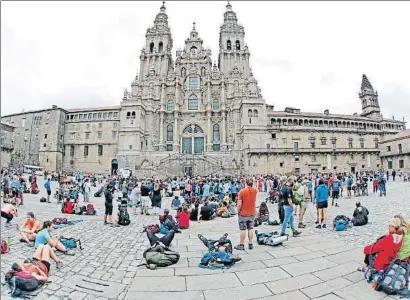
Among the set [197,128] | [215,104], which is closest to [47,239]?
[197,128]

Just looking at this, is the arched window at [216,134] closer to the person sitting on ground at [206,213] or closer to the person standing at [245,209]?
the person sitting on ground at [206,213]

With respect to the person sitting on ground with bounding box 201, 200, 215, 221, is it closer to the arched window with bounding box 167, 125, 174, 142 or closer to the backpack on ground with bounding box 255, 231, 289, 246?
the backpack on ground with bounding box 255, 231, 289, 246

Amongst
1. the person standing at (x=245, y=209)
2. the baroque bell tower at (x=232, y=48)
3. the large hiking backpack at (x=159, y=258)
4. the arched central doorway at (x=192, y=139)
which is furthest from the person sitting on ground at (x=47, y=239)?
the baroque bell tower at (x=232, y=48)

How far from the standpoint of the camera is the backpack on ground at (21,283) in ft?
15.5

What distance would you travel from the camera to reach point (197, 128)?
54938mm

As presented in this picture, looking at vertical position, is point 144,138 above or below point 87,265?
above

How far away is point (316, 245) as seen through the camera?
7.80 meters

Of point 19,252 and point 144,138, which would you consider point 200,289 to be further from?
point 144,138

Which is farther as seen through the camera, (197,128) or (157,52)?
(157,52)

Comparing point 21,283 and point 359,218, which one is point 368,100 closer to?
point 359,218

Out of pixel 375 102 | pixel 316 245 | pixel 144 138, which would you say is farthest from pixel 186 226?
pixel 375 102

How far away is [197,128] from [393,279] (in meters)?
50.8

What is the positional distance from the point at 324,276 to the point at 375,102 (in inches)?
2853

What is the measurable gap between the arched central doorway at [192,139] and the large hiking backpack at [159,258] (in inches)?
1838
